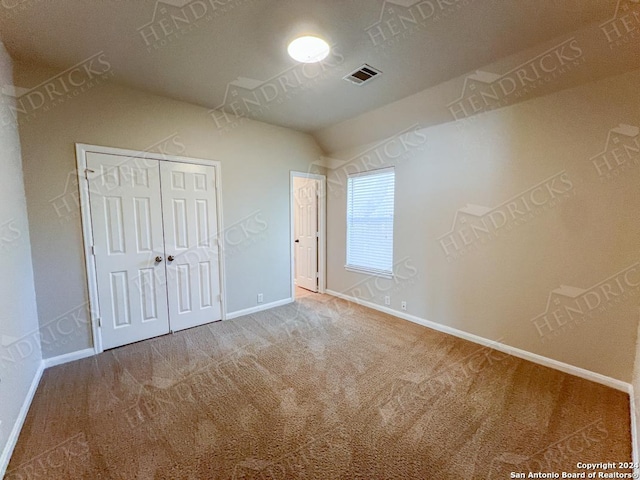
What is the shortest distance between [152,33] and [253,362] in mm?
2857

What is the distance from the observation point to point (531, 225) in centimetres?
254

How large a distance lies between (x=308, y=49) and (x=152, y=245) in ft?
8.36

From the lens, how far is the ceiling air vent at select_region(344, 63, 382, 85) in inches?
95.0

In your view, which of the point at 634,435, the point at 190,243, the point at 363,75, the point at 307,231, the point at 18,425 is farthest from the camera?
the point at 307,231

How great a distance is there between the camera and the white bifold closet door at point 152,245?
2.70m

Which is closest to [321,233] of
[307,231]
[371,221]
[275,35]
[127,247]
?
[307,231]

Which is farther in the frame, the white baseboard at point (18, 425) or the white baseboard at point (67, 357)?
the white baseboard at point (67, 357)

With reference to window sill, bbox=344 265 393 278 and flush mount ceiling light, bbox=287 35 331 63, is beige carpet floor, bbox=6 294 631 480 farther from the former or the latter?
flush mount ceiling light, bbox=287 35 331 63

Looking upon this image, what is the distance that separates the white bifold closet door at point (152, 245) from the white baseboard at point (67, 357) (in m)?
0.15

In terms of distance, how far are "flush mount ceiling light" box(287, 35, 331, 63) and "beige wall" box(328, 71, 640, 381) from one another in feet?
4.39

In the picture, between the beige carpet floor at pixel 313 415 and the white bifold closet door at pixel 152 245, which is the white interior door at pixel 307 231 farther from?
the beige carpet floor at pixel 313 415

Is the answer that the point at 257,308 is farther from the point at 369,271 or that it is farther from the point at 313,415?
the point at 313,415

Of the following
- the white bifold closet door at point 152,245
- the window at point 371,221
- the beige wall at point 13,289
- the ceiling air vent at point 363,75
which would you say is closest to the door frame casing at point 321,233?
the window at point 371,221

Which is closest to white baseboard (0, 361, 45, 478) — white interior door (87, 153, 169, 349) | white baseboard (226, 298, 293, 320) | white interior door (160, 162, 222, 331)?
white interior door (87, 153, 169, 349)
